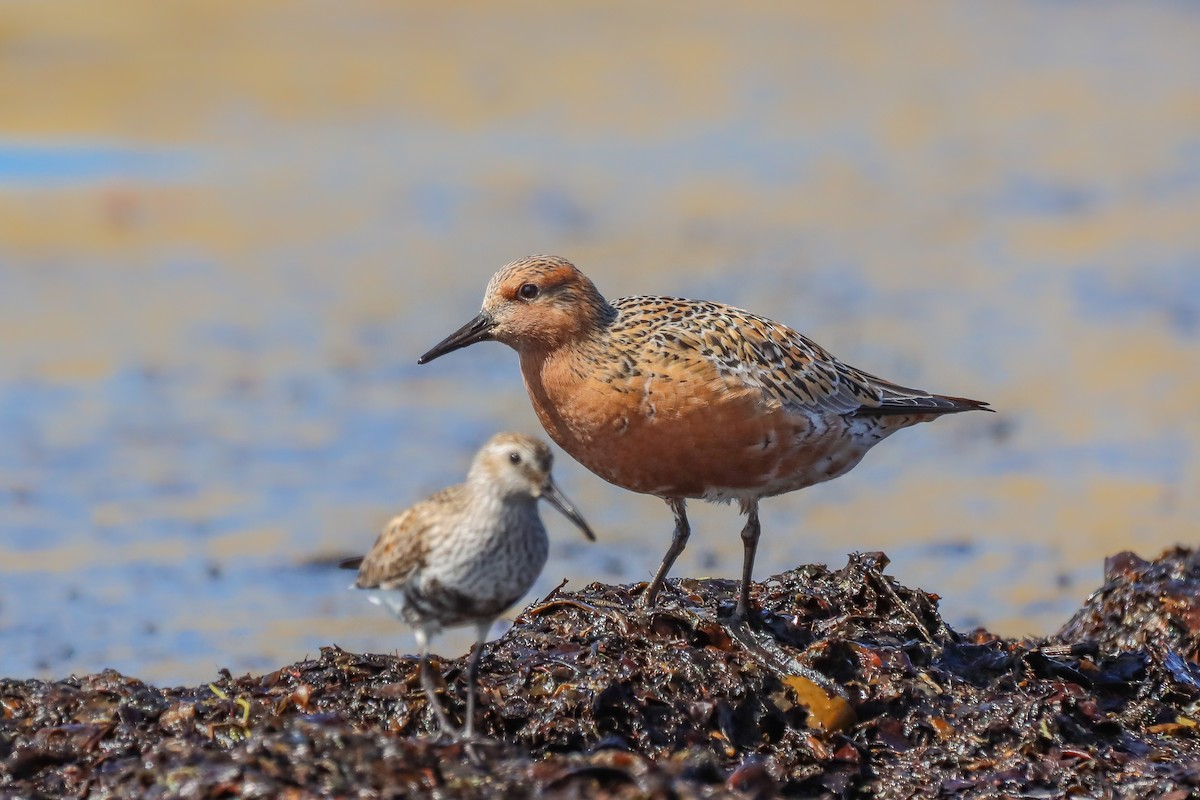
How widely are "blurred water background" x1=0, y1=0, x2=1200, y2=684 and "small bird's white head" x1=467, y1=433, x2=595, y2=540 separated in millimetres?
3370

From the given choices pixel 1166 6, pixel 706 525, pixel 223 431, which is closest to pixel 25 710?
pixel 706 525

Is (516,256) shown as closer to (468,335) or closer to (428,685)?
(468,335)

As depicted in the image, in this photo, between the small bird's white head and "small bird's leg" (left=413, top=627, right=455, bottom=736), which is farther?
"small bird's leg" (left=413, top=627, right=455, bottom=736)

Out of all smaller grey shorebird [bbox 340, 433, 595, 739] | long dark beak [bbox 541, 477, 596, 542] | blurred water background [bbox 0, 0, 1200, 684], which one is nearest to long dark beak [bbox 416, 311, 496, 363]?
smaller grey shorebird [bbox 340, 433, 595, 739]

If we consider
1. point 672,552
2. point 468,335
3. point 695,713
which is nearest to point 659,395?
point 672,552

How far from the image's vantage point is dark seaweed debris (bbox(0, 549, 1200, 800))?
5.37 m

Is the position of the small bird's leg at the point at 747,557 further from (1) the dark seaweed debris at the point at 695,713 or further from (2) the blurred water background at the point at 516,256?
(2) the blurred water background at the point at 516,256

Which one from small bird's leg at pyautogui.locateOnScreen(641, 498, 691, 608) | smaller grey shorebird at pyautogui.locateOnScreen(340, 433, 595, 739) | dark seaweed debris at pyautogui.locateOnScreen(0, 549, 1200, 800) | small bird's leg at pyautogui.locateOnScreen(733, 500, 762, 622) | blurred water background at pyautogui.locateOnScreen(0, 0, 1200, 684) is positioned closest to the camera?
dark seaweed debris at pyautogui.locateOnScreen(0, 549, 1200, 800)

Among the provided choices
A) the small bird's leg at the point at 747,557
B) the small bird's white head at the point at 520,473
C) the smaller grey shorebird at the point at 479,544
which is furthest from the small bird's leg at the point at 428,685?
the small bird's leg at the point at 747,557

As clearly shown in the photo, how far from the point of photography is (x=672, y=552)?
7.28 m

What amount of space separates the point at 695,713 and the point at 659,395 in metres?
1.41

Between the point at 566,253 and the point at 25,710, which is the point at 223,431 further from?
the point at 25,710

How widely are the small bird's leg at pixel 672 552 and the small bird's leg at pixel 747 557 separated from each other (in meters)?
0.26

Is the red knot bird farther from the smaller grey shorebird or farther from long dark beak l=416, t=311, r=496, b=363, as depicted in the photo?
the smaller grey shorebird
